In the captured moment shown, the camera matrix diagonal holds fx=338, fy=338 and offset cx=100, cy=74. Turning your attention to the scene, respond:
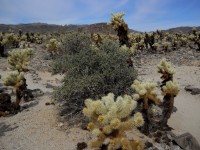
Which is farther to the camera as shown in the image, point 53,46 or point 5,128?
point 53,46

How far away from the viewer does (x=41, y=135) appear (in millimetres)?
10594

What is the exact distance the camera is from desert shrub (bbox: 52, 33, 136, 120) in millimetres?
11828

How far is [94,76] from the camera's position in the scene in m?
11.9

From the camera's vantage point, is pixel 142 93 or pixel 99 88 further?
pixel 99 88

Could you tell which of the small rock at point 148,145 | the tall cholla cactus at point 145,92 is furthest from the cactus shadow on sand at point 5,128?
the small rock at point 148,145

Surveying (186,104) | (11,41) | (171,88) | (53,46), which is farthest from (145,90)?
(11,41)

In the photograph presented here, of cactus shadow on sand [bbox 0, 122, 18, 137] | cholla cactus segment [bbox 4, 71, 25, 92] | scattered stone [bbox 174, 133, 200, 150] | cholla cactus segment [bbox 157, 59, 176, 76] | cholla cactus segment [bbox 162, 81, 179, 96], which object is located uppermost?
cholla cactus segment [bbox 157, 59, 176, 76]

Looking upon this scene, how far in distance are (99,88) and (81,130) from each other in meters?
1.95

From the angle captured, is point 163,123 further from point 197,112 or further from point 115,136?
point 115,136

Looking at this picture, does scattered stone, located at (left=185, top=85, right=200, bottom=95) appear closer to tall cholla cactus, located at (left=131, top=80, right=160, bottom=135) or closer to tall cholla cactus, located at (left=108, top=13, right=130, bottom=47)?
tall cholla cactus, located at (left=108, top=13, right=130, bottom=47)

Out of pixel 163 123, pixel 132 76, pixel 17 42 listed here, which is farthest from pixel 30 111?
pixel 17 42

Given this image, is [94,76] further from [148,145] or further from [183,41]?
[183,41]

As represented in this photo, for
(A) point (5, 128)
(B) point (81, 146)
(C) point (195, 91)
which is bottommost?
(A) point (5, 128)

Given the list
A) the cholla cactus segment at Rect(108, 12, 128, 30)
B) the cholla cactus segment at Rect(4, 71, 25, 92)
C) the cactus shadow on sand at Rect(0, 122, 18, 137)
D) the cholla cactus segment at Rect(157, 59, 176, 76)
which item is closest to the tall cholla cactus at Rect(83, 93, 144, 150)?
the cactus shadow on sand at Rect(0, 122, 18, 137)
